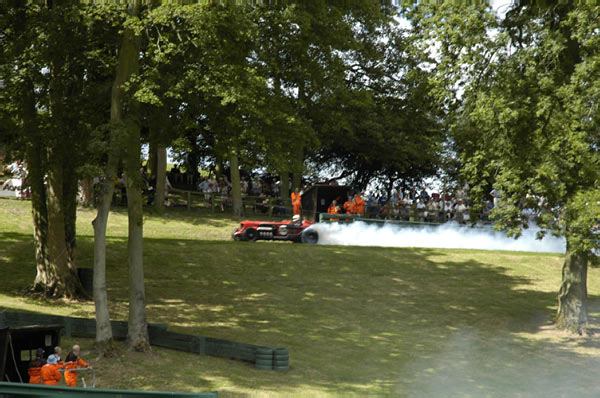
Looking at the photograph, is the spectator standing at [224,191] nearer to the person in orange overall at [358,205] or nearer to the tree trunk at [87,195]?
the tree trunk at [87,195]

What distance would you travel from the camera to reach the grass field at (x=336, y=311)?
18.4m

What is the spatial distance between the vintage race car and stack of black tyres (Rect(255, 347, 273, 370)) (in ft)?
52.7

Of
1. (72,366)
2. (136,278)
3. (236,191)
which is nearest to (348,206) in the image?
(236,191)

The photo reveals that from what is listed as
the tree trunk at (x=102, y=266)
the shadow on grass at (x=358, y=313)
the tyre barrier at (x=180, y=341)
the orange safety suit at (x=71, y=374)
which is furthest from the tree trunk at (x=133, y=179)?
the orange safety suit at (x=71, y=374)

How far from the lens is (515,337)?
2423 centimetres

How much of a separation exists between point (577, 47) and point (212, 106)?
12.0 meters

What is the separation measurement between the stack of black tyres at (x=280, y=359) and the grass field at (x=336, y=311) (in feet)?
0.79

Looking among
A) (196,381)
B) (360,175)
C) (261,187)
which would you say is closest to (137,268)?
(196,381)

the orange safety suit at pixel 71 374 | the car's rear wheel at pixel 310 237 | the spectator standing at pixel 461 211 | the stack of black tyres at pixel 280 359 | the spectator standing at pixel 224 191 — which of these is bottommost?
the stack of black tyres at pixel 280 359

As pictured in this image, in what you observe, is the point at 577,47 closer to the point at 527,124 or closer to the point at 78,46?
the point at 527,124

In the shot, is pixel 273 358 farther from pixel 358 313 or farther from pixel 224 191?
pixel 224 191

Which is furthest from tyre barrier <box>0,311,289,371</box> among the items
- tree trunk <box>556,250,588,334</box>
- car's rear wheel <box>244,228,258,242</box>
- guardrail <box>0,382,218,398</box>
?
car's rear wheel <box>244,228,258,242</box>

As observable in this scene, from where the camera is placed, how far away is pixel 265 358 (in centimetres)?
1873

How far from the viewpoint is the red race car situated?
114 feet
